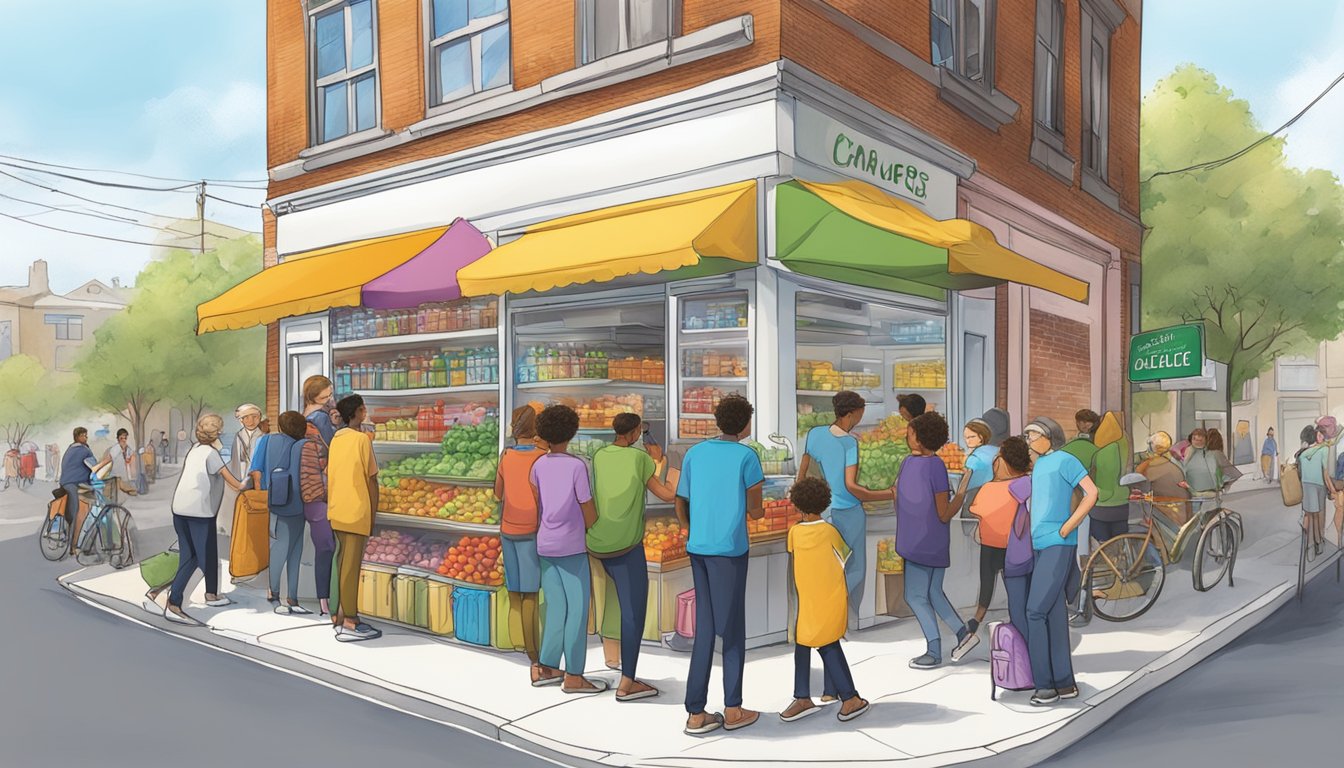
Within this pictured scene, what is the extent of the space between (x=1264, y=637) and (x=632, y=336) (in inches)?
284

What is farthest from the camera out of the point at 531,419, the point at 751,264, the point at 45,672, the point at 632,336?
the point at 632,336

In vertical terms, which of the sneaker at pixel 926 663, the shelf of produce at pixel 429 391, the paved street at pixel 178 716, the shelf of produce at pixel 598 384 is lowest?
the paved street at pixel 178 716

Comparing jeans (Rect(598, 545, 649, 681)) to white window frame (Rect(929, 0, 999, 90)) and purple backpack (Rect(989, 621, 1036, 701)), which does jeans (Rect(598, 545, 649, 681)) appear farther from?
white window frame (Rect(929, 0, 999, 90))

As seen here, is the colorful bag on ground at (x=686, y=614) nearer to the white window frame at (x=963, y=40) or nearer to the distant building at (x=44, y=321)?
the white window frame at (x=963, y=40)

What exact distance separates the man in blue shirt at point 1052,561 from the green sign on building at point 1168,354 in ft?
30.7

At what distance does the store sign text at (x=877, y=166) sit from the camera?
415 inches

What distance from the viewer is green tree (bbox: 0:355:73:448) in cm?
6159

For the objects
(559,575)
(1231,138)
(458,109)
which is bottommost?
(559,575)

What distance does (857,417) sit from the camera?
800cm

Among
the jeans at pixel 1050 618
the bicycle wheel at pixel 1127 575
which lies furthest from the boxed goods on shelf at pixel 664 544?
the bicycle wheel at pixel 1127 575

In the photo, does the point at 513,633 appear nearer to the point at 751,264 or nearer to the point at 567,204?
the point at 751,264

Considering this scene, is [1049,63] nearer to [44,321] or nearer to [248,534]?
[248,534]

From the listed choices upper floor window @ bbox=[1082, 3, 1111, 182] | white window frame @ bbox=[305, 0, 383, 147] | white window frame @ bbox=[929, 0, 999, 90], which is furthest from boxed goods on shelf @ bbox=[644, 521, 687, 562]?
upper floor window @ bbox=[1082, 3, 1111, 182]

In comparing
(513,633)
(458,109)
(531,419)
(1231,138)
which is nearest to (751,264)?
(531,419)
